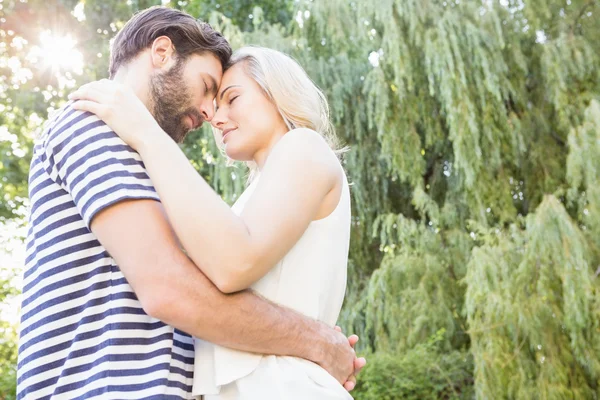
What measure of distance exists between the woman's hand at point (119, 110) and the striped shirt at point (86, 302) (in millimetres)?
19

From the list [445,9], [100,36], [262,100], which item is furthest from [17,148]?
[262,100]

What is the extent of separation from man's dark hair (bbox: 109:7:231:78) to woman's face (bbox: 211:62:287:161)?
0.11 meters

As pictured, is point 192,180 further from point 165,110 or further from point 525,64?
point 525,64

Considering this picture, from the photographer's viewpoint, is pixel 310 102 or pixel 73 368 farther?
pixel 310 102

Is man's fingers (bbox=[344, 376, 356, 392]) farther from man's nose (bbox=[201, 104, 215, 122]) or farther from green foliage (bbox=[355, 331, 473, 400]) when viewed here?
green foliage (bbox=[355, 331, 473, 400])

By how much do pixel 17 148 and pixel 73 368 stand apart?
12.4m

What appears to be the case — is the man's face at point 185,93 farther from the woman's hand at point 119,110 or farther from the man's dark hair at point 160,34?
the woman's hand at point 119,110

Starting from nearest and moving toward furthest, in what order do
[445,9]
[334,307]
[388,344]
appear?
[334,307] → [388,344] → [445,9]

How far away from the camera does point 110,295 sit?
149 cm

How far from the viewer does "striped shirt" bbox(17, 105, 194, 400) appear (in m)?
1.44

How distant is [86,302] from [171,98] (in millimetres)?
589

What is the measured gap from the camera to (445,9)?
7887 millimetres

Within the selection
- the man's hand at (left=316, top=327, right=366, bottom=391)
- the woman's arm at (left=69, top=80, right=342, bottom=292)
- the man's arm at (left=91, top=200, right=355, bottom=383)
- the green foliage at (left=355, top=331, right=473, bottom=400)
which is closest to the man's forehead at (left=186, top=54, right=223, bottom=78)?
the woman's arm at (left=69, top=80, right=342, bottom=292)

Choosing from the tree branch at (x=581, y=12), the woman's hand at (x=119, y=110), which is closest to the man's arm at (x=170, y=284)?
the woman's hand at (x=119, y=110)
